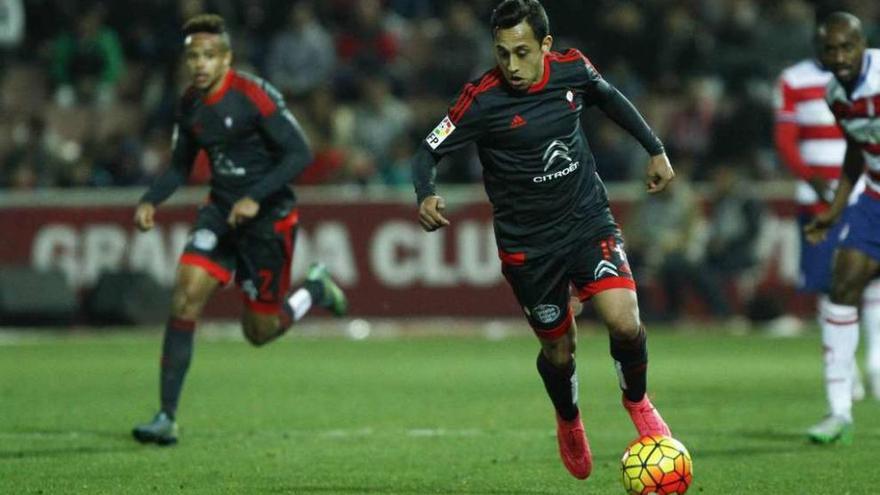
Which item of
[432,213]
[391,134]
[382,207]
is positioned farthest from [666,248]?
[432,213]


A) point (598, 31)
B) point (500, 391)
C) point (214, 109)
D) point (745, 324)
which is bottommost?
point (745, 324)

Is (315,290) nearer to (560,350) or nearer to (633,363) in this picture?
(560,350)

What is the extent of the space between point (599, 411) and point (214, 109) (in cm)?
318

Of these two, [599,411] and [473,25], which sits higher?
[599,411]

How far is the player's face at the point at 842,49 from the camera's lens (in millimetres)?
9352

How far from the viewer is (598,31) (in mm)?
22172

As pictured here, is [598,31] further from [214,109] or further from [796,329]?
[214,109]

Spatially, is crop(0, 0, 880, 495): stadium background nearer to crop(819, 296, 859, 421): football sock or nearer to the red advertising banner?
the red advertising banner

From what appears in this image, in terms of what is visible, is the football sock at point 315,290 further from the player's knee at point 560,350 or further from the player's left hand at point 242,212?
the player's knee at point 560,350

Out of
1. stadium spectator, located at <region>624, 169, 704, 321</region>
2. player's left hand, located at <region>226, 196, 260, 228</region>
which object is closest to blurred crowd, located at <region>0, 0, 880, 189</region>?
stadium spectator, located at <region>624, 169, 704, 321</region>

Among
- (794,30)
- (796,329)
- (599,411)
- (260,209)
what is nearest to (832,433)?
(599,411)

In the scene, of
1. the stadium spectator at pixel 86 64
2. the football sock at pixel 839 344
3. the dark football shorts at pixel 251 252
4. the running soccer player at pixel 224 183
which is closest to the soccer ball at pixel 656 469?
the football sock at pixel 839 344

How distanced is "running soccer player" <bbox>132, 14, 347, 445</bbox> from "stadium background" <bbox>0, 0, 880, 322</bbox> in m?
9.02

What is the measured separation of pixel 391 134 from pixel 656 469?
46.0ft
